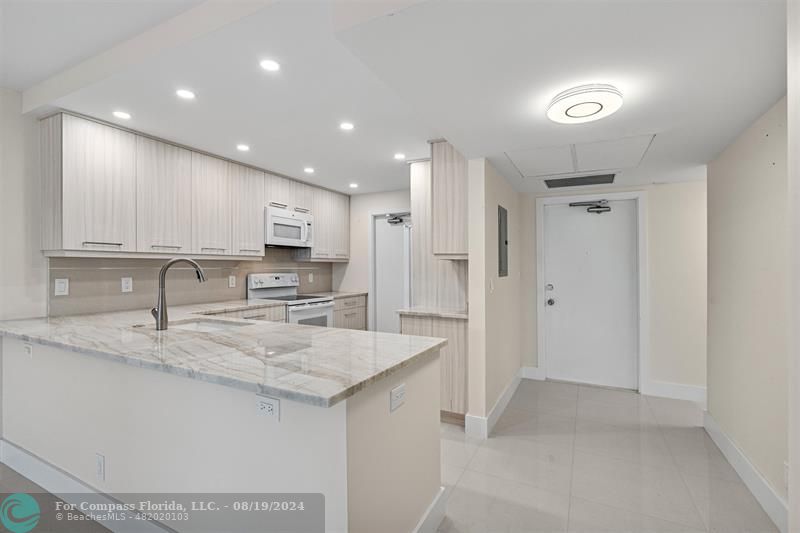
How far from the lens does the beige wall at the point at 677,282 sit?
3498 mm

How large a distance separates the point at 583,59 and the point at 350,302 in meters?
3.88

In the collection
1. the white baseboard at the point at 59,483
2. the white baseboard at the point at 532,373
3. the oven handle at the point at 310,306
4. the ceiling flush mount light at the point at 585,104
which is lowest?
the white baseboard at the point at 532,373

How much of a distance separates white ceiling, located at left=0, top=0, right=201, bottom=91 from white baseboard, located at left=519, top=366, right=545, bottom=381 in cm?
424

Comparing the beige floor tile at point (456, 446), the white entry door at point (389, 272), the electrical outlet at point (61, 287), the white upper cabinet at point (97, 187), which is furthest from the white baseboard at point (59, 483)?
the white entry door at point (389, 272)

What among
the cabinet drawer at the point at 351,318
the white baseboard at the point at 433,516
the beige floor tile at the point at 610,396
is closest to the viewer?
the white baseboard at the point at 433,516

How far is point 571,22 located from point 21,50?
2.84 meters

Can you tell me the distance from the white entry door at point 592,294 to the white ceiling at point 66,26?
3.82 meters

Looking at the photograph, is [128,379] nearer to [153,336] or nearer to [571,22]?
[153,336]

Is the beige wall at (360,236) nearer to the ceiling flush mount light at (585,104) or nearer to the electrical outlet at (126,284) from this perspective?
A: the electrical outlet at (126,284)

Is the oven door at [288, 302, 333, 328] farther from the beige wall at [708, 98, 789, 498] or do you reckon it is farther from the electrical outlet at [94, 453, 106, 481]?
the beige wall at [708, 98, 789, 498]

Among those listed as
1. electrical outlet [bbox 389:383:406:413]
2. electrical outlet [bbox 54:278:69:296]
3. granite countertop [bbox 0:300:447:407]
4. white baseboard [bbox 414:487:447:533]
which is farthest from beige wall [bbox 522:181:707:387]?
electrical outlet [bbox 54:278:69:296]

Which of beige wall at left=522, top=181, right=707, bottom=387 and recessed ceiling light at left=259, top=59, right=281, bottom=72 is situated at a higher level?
recessed ceiling light at left=259, top=59, right=281, bottom=72

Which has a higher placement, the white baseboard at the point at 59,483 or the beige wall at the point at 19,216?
the beige wall at the point at 19,216

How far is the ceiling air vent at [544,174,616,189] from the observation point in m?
3.34
